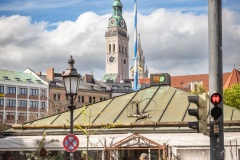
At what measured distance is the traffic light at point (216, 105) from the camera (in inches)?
421

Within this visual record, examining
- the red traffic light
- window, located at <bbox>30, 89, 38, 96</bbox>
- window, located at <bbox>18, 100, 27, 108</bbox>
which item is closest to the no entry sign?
the red traffic light

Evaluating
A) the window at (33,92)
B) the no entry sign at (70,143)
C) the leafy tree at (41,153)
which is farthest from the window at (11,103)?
the no entry sign at (70,143)

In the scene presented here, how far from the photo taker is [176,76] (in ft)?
530

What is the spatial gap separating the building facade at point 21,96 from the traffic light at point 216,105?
88.5 m

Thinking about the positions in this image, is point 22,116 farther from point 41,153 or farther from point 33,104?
point 41,153

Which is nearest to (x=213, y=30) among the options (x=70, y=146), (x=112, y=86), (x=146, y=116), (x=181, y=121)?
(x=70, y=146)

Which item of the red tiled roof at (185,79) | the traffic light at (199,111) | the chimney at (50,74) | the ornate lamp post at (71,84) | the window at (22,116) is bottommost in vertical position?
the traffic light at (199,111)

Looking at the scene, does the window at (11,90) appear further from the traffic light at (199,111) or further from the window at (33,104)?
the traffic light at (199,111)

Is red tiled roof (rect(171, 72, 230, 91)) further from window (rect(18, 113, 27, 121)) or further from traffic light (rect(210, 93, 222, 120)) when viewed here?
traffic light (rect(210, 93, 222, 120))

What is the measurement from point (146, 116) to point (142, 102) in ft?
4.44

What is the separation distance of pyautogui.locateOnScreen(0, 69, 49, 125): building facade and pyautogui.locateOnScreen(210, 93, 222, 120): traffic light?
88.5m

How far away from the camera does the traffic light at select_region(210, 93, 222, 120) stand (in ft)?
35.1

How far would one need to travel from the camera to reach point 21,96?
341 ft

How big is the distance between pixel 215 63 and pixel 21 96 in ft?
312
